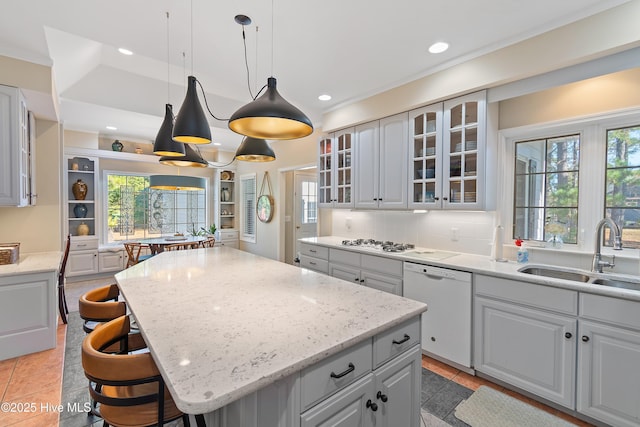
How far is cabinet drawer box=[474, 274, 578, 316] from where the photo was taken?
1.91 m

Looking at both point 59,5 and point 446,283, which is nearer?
point 59,5

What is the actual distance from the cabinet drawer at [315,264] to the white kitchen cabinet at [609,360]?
2.45 m

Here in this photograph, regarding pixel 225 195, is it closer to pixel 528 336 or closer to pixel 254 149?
pixel 254 149

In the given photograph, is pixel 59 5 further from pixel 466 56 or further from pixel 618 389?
pixel 618 389

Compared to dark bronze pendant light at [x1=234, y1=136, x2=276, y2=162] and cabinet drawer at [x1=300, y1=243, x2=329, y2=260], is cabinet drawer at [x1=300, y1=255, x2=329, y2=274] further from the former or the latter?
dark bronze pendant light at [x1=234, y1=136, x2=276, y2=162]

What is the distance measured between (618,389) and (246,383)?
7.38 feet

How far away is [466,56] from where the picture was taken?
2588 mm

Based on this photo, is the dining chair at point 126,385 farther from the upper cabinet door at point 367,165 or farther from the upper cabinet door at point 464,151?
the upper cabinet door at point 367,165

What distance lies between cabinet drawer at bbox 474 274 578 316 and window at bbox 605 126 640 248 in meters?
0.84

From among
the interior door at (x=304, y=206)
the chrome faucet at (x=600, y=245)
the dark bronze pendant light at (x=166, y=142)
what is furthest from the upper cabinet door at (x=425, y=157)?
the interior door at (x=304, y=206)

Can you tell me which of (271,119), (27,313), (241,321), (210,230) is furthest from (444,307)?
(210,230)

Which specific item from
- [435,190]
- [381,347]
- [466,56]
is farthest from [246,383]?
[466,56]

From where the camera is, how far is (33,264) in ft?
9.40

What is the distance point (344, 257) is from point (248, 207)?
3905 mm
